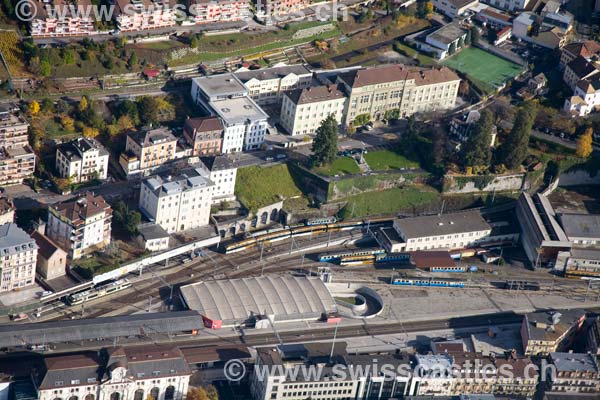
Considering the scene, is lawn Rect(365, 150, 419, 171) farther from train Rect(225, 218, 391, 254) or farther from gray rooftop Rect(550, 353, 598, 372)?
gray rooftop Rect(550, 353, 598, 372)

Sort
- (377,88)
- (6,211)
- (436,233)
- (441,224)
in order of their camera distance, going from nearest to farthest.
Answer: (6,211) → (436,233) → (441,224) → (377,88)

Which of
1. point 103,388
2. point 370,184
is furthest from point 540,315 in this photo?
point 103,388

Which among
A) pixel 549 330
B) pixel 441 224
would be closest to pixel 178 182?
pixel 441 224

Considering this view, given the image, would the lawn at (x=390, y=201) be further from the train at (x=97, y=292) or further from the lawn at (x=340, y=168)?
the train at (x=97, y=292)

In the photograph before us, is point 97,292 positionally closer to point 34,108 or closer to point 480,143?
point 34,108

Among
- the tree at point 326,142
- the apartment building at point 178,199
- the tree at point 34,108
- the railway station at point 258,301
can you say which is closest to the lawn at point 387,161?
the tree at point 326,142

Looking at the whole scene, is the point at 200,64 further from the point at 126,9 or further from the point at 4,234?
the point at 4,234

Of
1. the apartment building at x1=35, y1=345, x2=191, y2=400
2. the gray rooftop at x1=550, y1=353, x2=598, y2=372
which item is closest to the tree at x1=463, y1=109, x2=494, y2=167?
the gray rooftop at x1=550, y1=353, x2=598, y2=372
